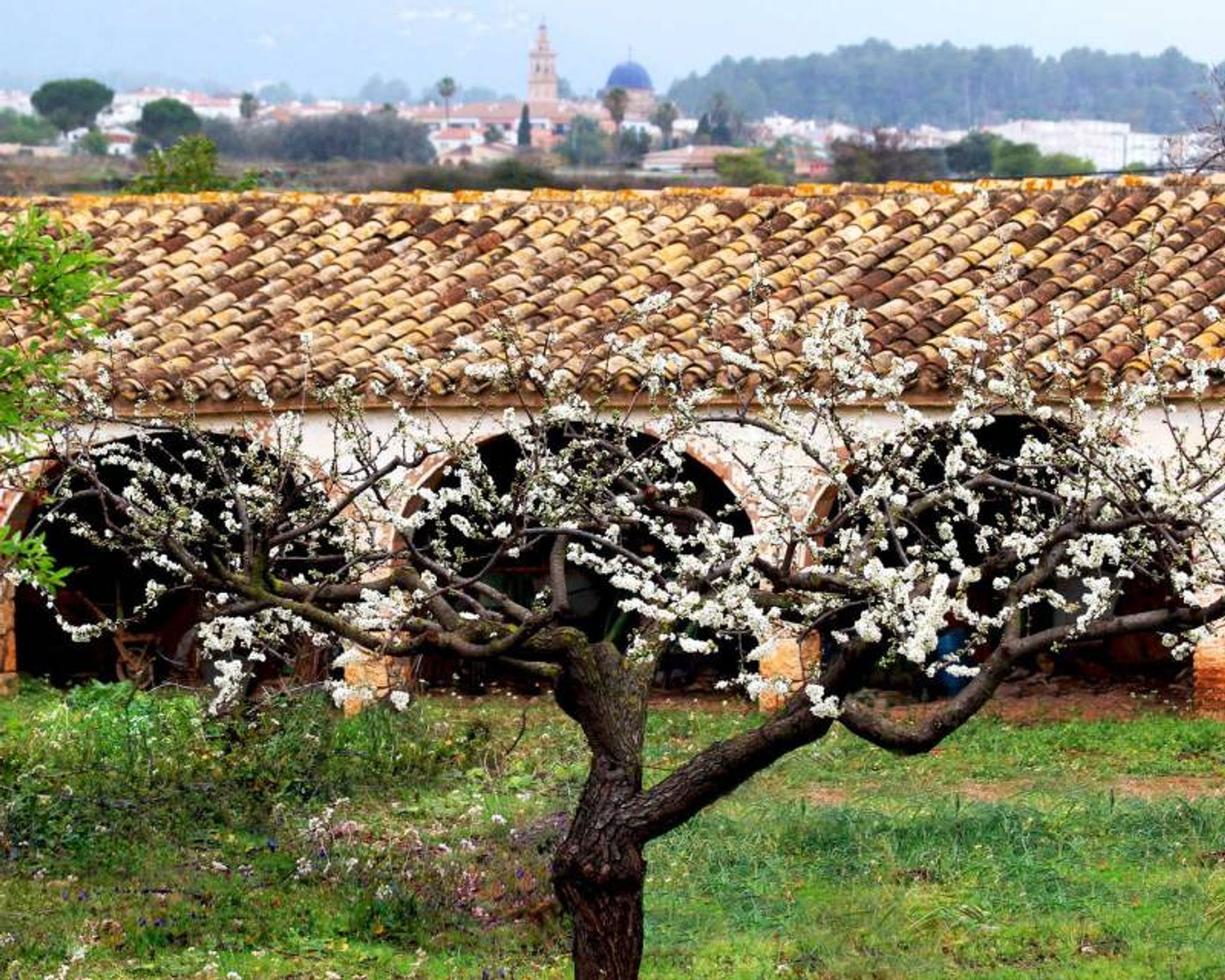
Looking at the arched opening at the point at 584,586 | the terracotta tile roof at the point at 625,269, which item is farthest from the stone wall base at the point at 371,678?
the terracotta tile roof at the point at 625,269

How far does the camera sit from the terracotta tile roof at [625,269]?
47.4 ft

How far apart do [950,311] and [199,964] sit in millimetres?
7704

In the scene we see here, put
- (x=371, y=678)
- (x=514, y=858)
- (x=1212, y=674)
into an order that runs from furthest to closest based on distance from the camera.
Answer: (x=371, y=678) → (x=1212, y=674) → (x=514, y=858)

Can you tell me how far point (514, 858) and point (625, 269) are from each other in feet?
22.1

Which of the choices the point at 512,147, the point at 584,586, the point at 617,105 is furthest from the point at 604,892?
the point at 617,105

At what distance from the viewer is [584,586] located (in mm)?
16859

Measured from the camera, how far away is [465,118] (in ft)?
620

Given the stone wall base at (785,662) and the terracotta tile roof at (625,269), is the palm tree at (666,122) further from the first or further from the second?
the stone wall base at (785,662)

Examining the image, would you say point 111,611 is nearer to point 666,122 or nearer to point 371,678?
point 371,678

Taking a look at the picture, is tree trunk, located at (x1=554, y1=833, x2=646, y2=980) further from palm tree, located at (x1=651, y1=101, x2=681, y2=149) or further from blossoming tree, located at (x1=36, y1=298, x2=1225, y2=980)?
palm tree, located at (x1=651, y1=101, x2=681, y2=149)

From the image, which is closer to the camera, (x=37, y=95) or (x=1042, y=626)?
(x=1042, y=626)

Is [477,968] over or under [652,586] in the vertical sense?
under

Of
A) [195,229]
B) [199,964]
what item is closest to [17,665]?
[195,229]

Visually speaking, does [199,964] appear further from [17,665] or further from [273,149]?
[273,149]
